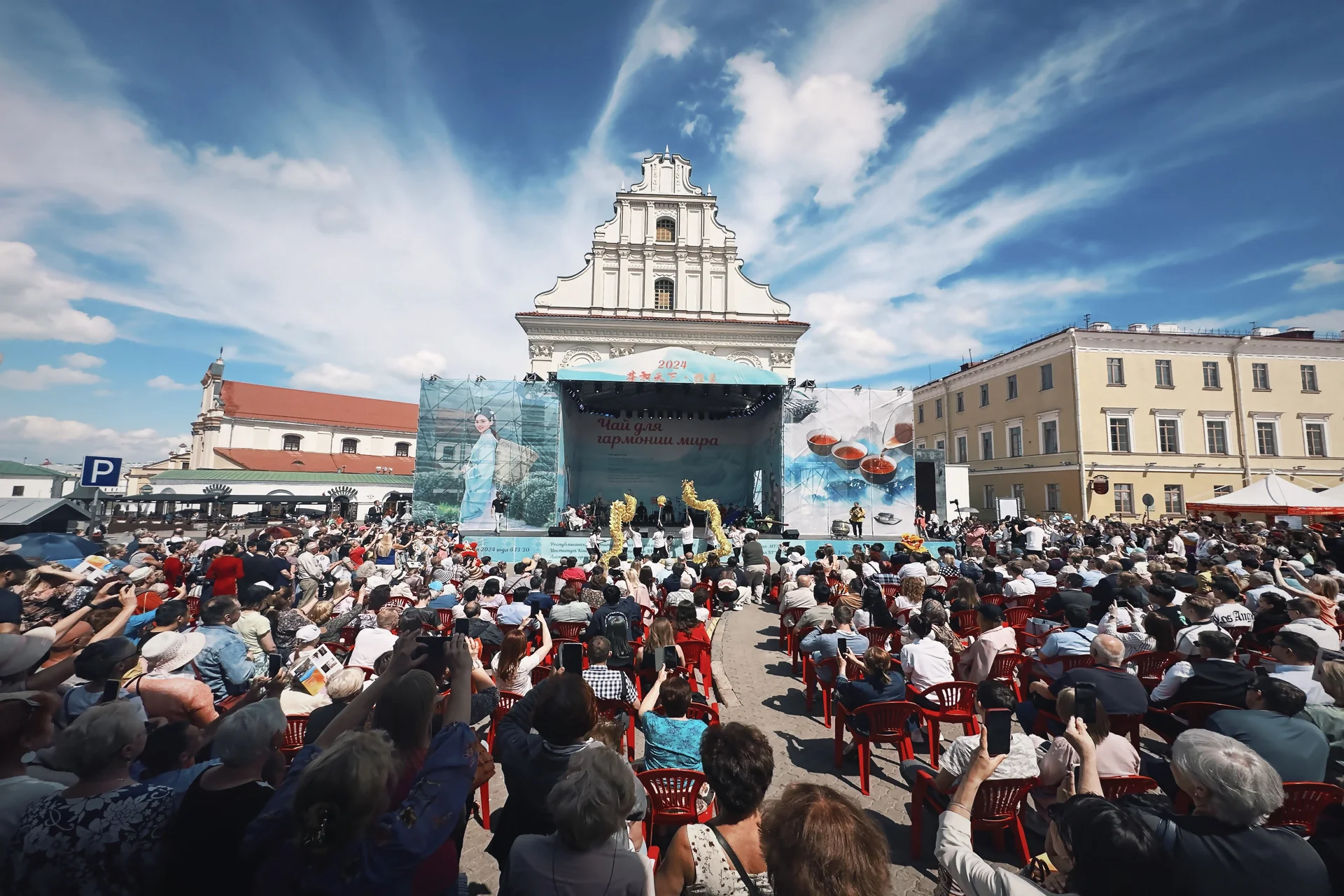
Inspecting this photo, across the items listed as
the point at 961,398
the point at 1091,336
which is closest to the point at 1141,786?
the point at 1091,336

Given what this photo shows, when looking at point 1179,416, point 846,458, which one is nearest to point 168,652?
point 846,458

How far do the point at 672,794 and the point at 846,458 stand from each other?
18.2 m

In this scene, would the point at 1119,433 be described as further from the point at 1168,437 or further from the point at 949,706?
the point at 949,706

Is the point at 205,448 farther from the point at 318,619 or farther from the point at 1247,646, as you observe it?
the point at 1247,646

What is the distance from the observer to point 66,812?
5.26 ft

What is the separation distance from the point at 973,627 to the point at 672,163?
27394 millimetres

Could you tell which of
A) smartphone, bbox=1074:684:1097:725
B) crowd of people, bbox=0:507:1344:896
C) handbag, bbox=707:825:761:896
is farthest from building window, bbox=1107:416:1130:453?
handbag, bbox=707:825:761:896

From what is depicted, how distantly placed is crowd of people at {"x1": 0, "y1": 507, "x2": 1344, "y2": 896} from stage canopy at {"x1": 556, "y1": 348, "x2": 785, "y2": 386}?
12580 mm

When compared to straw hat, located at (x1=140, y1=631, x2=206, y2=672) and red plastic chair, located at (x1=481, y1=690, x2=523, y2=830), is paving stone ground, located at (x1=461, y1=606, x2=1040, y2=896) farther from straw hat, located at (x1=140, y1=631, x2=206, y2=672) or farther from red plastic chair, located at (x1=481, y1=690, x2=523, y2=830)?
straw hat, located at (x1=140, y1=631, x2=206, y2=672)

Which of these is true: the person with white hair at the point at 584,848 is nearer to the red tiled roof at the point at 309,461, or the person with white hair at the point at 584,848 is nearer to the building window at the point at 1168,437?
the building window at the point at 1168,437

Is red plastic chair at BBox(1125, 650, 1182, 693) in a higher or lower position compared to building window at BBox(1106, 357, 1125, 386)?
lower

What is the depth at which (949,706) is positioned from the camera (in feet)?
13.6

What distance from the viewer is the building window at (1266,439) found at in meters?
24.7

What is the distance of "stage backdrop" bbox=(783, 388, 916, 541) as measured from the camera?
19672 mm
